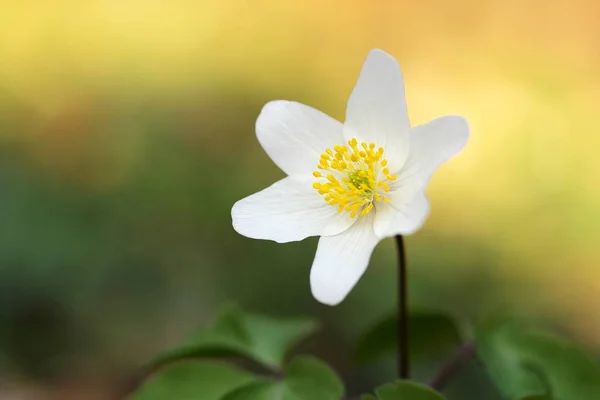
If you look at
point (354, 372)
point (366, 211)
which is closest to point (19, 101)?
point (354, 372)

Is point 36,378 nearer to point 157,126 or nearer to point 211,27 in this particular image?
Answer: point 157,126

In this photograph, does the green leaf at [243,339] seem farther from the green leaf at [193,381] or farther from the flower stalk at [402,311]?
the flower stalk at [402,311]

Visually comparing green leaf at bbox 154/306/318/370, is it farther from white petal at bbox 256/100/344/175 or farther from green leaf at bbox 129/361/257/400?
white petal at bbox 256/100/344/175

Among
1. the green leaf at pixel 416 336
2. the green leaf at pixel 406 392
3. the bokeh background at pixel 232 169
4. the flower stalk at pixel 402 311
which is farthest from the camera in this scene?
the bokeh background at pixel 232 169

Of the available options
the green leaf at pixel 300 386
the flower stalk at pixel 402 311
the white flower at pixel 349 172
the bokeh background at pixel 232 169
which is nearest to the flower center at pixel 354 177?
the white flower at pixel 349 172

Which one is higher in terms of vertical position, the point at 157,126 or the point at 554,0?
the point at 554,0

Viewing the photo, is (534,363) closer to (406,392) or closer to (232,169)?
(406,392)
